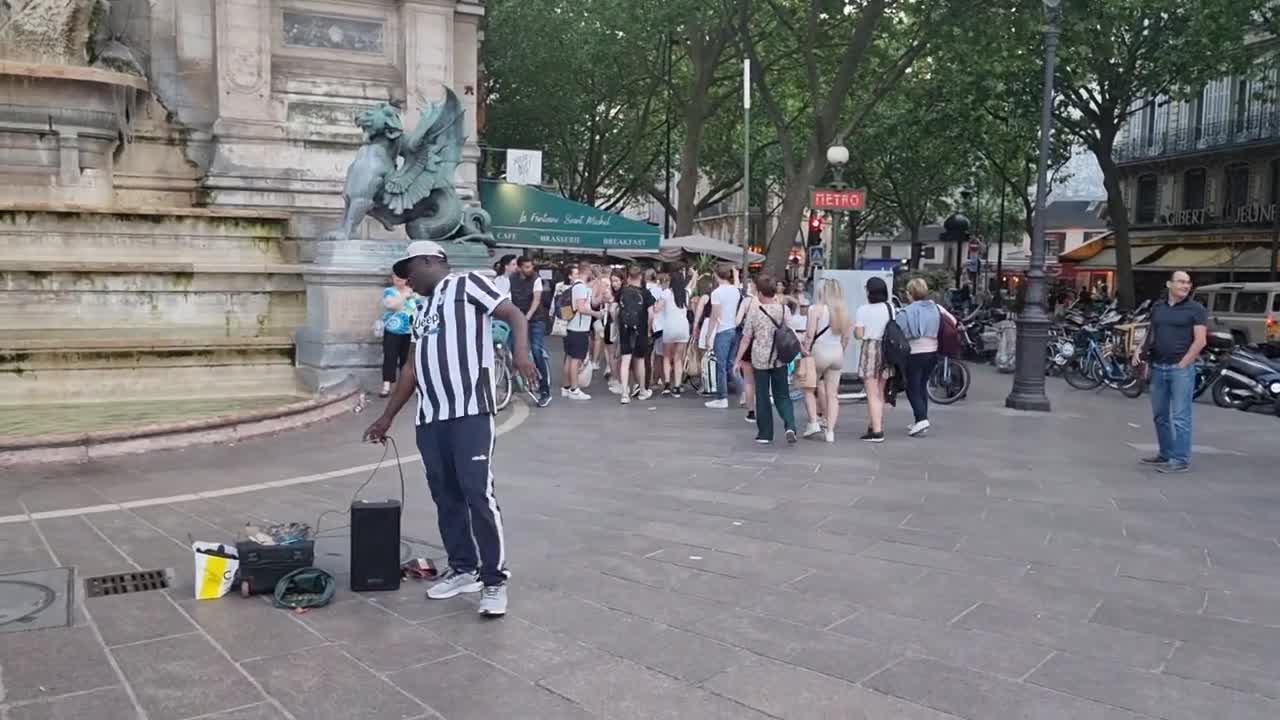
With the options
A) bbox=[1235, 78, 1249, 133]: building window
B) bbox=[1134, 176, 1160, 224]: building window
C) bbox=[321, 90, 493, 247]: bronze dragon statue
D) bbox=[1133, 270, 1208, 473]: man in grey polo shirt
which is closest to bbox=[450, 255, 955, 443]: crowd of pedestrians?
bbox=[321, 90, 493, 247]: bronze dragon statue

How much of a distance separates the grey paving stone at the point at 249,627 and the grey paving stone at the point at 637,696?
1.19 m

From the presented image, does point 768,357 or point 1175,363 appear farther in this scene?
point 768,357

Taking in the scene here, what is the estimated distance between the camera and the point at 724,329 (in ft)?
45.1

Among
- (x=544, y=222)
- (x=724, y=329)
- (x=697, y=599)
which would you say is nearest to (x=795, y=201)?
(x=544, y=222)

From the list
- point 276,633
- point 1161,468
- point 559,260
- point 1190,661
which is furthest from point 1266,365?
point 559,260

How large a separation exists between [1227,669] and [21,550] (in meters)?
5.98

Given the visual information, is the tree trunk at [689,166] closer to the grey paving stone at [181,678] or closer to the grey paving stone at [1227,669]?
the grey paving stone at [1227,669]

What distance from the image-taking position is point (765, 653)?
4754 mm

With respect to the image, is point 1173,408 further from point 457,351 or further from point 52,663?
point 52,663

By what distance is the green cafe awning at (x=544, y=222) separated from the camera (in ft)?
87.9

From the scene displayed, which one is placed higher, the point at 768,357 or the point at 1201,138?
the point at 1201,138

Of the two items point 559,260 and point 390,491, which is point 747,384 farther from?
point 559,260

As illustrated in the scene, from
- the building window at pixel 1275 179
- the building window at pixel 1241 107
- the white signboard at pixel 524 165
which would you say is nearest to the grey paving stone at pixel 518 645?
the white signboard at pixel 524 165

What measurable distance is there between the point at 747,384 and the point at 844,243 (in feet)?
210
